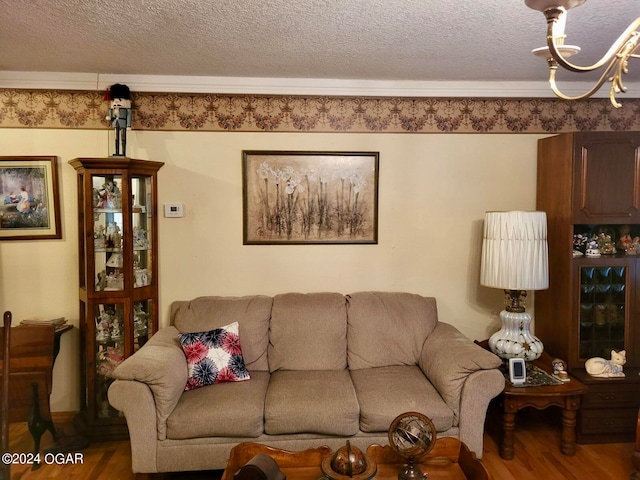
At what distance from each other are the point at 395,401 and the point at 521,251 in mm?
1277

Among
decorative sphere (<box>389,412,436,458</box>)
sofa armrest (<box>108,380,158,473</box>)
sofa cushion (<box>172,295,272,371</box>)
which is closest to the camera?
decorative sphere (<box>389,412,436,458</box>)

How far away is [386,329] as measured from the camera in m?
3.13

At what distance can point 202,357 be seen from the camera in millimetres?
2789

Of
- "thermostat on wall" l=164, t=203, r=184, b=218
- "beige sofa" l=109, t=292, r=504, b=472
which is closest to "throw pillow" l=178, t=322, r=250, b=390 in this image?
"beige sofa" l=109, t=292, r=504, b=472

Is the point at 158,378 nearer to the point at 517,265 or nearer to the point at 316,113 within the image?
the point at 316,113

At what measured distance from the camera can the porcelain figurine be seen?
295cm

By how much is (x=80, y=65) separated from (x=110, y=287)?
4.89 feet

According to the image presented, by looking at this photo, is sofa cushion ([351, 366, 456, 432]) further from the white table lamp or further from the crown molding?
the crown molding

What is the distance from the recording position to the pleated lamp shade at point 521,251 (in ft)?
9.75

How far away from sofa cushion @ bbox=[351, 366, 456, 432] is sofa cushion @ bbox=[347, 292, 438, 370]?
239mm

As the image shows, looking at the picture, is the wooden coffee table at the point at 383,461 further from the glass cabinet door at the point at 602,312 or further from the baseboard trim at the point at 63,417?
the baseboard trim at the point at 63,417

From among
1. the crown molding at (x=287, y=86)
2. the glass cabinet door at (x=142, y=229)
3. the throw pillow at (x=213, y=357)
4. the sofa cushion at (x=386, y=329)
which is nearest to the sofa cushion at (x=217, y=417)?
the throw pillow at (x=213, y=357)

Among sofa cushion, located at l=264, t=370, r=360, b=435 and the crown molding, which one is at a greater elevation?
the crown molding

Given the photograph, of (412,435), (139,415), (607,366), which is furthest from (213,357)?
(607,366)
